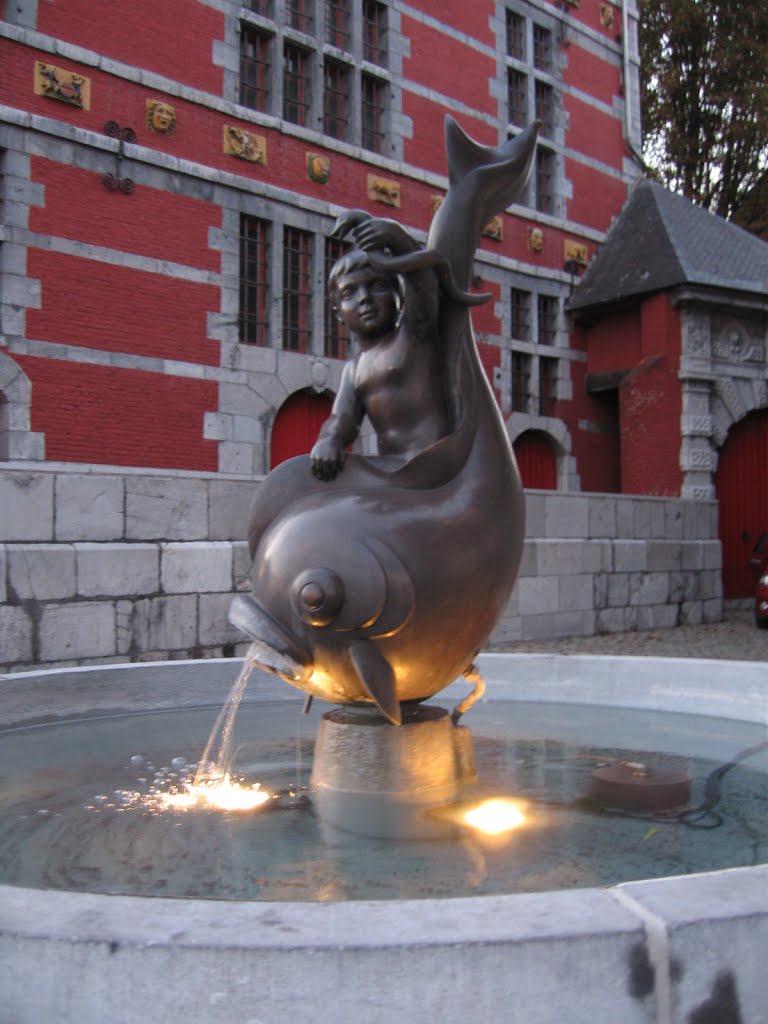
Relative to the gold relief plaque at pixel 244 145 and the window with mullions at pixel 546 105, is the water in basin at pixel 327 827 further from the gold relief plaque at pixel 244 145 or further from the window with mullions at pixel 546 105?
the window with mullions at pixel 546 105

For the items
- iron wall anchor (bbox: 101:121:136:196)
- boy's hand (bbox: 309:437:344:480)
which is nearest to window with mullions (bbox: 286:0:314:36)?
iron wall anchor (bbox: 101:121:136:196)

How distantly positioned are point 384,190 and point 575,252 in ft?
14.7

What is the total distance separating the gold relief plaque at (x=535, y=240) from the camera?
16.5m

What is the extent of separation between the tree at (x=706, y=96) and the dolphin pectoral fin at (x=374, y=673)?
67.2 feet

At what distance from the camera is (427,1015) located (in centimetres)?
138

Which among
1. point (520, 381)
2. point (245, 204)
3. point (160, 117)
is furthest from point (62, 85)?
point (520, 381)

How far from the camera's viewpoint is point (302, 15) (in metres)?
13.6

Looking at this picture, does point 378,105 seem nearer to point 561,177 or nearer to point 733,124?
point 561,177

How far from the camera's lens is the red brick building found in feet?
35.4

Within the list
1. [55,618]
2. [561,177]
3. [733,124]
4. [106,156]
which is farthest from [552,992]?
[733,124]

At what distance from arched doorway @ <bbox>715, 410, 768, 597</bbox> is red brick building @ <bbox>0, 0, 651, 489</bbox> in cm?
270

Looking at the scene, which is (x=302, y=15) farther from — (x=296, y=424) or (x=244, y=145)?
(x=296, y=424)

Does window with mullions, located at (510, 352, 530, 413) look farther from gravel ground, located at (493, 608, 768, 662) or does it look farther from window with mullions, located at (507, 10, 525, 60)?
gravel ground, located at (493, 608, 768, 662)

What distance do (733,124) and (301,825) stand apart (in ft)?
69.8
